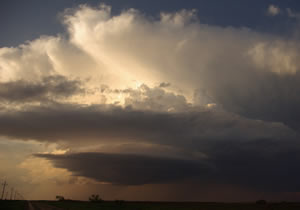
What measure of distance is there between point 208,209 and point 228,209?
23.1ft

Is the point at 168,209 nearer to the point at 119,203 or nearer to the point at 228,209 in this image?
the point at 228,209

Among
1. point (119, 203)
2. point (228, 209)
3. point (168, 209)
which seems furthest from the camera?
point (119, 203)

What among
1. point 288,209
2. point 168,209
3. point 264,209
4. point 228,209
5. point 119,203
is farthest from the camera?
point 119,203

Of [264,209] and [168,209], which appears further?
[168,209]

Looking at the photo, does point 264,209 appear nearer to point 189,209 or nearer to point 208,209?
point 208,209

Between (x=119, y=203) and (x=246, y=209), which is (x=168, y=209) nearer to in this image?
(x=246, y=209)

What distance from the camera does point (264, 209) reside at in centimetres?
9519

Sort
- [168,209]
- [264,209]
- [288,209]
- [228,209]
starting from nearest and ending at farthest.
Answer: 1. [288,209]
2. [264,209]
3. [228,209]
4. [168,209]

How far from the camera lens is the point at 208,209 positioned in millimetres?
104688

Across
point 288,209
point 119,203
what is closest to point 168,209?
point 288,209

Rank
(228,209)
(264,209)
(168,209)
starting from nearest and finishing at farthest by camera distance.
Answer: (264,209) → (228,209) → (168,209)

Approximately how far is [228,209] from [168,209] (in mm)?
24145

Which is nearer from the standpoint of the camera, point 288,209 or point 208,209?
point 288,209

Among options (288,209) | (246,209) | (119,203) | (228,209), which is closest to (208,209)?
(228,209)
